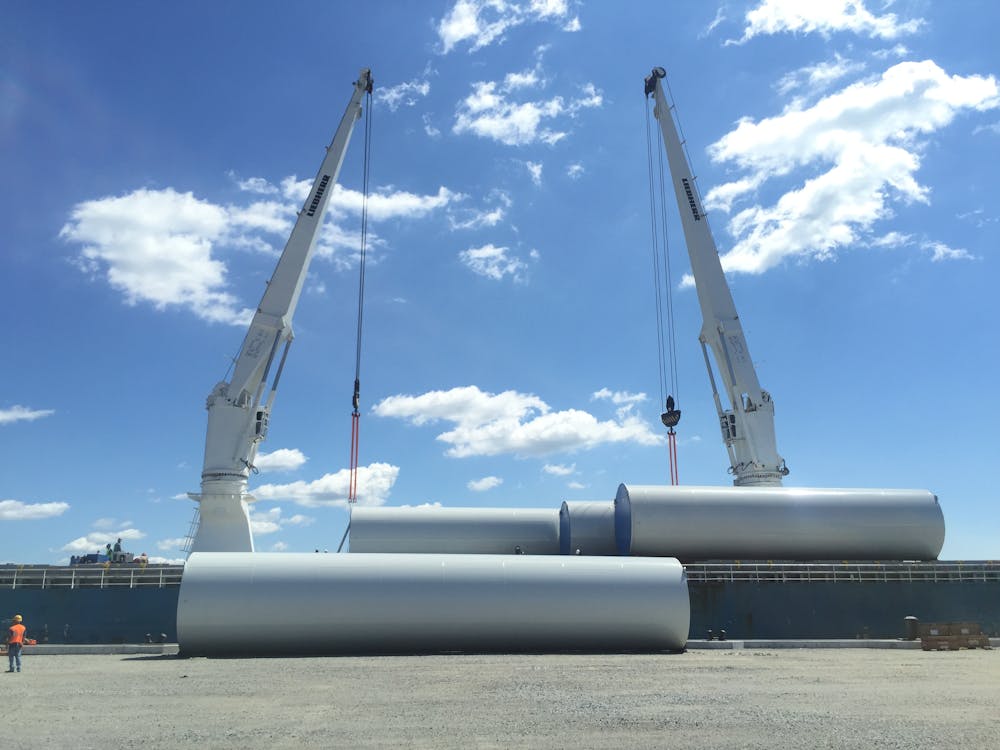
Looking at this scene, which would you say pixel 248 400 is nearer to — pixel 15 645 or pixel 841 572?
pixel 15 645

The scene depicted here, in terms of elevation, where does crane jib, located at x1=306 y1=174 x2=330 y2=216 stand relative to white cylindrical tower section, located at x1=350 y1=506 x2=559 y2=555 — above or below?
above

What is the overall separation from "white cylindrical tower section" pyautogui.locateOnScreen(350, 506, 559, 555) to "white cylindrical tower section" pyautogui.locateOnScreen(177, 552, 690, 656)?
269 inches

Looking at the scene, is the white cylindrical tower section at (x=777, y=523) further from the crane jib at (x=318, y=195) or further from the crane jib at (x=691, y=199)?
the crane jib at (x=318, y=195)

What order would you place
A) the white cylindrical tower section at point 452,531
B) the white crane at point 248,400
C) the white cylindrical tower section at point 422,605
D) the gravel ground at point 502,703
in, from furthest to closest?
the white crane at point 248,400 < the white cylindrical tower section at point 452,531 < the white cylindrical tower section at point 422,605 < the gravel ground at point 502,703

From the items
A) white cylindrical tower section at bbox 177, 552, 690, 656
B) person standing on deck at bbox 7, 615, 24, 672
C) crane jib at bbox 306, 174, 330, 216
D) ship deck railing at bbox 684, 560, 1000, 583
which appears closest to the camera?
person standing on deck at bbox 7, 615, 24, 672

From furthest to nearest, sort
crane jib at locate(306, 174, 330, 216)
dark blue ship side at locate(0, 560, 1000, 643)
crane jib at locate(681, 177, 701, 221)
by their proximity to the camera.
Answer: crane jib at locate(681, 177, 701, 221), crane jib at locate(306, 174, 330, 216), dark blue ship side at locate(0, 560, 1000, 643)

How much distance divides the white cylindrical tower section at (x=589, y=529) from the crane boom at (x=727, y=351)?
9.04 meters

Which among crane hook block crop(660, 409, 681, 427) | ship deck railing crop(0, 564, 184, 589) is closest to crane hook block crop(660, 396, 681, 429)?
crane hook block crop(660, 409, 681, 427)

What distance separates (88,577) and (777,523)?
902 inches

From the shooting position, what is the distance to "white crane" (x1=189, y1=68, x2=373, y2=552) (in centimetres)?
3098

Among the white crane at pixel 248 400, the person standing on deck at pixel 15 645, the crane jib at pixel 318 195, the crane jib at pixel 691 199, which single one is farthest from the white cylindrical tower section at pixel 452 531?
the crane jib at pixel 691 199

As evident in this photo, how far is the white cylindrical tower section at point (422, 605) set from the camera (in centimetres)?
1997

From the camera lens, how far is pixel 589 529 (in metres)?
28.7

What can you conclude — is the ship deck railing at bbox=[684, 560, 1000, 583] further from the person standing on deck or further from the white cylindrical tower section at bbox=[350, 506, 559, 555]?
the person standing on deck
